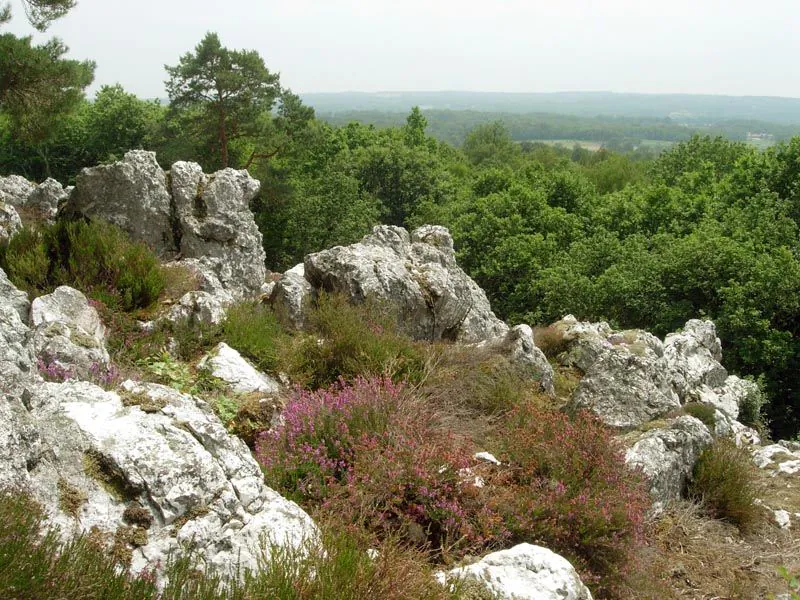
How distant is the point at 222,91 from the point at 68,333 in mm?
21286

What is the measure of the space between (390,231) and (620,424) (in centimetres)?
645

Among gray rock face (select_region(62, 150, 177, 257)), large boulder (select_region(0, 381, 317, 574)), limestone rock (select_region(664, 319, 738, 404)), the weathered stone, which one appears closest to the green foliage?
large boulder (select_region(0, 381, 317, 574))

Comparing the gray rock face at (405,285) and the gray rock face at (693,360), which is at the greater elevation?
the gray rock face at (405,285)

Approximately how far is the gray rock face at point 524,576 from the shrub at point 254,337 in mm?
4412

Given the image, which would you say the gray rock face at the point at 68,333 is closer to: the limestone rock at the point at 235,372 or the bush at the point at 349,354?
the limestone rock at the point at 235,372

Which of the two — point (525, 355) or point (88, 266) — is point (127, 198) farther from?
point (525, 355)

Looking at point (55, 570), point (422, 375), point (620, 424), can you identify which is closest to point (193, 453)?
point (55, 570)

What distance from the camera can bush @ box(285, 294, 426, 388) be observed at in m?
7.73

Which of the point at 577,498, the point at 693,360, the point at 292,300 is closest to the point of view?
the point at 577,498


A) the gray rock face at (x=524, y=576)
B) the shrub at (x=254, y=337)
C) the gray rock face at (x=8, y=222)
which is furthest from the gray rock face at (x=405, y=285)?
the gray rock face at (x=524, y=576)

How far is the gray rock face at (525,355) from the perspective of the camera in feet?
29.7

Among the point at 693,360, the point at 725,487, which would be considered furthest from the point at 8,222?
the point at 693,360

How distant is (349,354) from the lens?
7.97 m

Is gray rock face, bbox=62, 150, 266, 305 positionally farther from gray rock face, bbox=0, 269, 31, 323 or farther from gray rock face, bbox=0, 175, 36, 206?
gray rock face, bbox=0, 269, 31, 323
